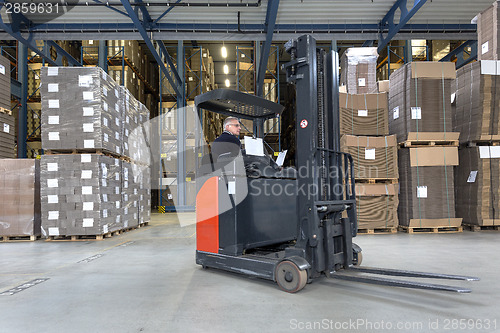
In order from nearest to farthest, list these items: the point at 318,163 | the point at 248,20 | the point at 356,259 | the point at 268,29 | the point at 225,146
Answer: the point at 318,163, the point at 356,259, the point at 225,146, the point at 268,29, the point at 248,20

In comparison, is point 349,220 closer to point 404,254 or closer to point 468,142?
point 404,254

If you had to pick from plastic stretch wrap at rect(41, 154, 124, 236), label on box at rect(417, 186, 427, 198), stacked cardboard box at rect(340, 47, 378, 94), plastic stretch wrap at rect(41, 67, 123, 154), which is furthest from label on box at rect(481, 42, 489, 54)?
plastic stretch wrap at rect(41, 154, 124, 236)

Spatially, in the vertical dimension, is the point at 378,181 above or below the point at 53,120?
below

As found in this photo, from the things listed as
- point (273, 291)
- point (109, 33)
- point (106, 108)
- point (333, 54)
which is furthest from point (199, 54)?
point (273, 291)

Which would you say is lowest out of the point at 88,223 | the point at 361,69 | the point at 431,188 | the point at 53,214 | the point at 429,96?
the point at 88,223

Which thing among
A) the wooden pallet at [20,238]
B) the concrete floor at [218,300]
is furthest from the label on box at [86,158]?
the concrete floor at [218,300]

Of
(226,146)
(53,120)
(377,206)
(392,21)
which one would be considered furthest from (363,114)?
(53,120)

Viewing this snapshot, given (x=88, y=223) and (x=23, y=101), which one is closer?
(x=88, y=223)

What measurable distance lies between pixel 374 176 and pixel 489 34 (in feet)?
11.0

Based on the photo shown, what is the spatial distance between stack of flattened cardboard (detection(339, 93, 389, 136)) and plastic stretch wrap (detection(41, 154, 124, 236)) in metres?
4.58

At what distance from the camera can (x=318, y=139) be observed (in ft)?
10.4

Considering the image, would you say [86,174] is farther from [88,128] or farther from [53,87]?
[53,87]

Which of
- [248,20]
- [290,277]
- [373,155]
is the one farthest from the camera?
[248,20]

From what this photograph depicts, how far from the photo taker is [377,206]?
621cm
